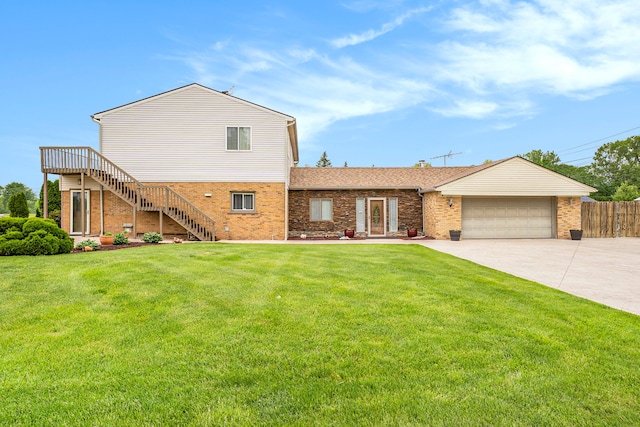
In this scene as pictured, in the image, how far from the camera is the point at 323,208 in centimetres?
1922

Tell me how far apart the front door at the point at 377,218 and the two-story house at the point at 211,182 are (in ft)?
9.36

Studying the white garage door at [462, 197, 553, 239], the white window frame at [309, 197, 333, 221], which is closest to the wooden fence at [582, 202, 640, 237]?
the white garage door at [462, 197, 553, 239]

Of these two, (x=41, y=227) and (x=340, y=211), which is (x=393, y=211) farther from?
(x=41, y=227)

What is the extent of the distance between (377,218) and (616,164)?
57259 millimetres

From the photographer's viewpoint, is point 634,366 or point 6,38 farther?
point 6,38

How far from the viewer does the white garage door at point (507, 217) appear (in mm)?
18031

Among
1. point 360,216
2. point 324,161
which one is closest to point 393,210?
point 360,216

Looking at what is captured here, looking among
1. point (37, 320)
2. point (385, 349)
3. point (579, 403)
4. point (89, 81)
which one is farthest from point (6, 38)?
point (579, 403)

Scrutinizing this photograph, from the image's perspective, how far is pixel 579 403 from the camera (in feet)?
8.05

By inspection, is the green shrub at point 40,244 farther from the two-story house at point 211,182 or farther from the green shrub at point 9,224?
the two-story house at point 211,182

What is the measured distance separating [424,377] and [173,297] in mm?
3884

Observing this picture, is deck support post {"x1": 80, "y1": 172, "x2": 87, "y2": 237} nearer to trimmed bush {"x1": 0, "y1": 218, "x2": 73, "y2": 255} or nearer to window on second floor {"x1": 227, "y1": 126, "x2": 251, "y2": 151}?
trimmed bush {"x1": 0, "y1": 218, "x2": 73, "y2": 255}

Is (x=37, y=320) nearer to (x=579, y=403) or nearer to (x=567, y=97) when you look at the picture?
(x=579, y=403)

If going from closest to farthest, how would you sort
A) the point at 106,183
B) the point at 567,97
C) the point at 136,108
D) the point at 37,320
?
→ the point at 37,320 < the point at 106,183 < the point at 136,108 < the point at 567,97
